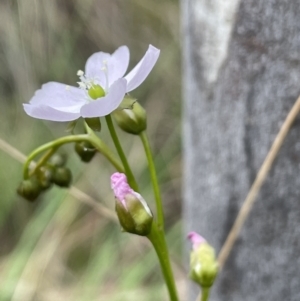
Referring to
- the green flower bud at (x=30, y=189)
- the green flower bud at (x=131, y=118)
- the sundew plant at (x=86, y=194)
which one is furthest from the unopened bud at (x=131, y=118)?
the sundew plant at (x=86, y=194)

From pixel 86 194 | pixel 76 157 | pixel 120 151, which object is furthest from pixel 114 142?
pixel 76 157

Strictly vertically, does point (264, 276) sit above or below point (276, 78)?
below

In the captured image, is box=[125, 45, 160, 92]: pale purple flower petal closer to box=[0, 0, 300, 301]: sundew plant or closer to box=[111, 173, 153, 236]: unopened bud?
box=[111, 173, 153, 236]: unopened bud

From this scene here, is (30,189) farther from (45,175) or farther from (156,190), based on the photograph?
(156,190)

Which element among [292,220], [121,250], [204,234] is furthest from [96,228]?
[292,220]

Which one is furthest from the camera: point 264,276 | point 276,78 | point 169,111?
point 169,111

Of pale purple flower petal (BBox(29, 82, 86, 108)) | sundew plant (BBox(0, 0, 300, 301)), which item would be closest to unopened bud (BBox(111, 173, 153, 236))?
pale purple flower petal (BBox(29, 82, 86, 108))

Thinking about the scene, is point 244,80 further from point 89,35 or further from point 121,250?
point 89,35
